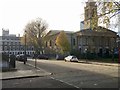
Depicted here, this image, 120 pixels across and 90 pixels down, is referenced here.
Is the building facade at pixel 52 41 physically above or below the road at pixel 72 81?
above

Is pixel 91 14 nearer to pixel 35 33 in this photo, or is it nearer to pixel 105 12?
pixel 105 12

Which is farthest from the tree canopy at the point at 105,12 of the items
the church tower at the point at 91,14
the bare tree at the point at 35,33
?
the bare tree at the point at 35,33

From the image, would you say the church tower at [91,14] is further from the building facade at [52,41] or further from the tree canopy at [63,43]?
the building facade at [52,41]

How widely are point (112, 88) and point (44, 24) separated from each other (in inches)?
3977

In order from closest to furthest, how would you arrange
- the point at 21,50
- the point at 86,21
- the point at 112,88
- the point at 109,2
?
the point at 112,88 < the point at 109,2 < the point at 86,21 < the point at 21,50

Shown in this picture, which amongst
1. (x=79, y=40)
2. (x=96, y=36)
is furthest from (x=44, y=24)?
(x=96, y=36)

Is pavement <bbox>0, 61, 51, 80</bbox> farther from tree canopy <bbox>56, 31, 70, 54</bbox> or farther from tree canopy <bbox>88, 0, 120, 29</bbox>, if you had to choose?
tree canopy <bbox>56, 31, 70, 54</bbox>

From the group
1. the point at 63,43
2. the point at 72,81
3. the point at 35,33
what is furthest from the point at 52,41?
the point at 72,81

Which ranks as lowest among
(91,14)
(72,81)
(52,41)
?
(72,81)

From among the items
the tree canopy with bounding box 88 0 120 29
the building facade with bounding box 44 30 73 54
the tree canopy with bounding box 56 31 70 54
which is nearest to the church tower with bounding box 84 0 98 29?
the tree canopy with bounding box 88 0 120 29

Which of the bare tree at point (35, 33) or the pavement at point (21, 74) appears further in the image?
the bare tree at point (35, 33)

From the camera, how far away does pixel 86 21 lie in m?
32.6

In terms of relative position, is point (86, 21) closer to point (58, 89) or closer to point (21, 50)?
point (58, 89)

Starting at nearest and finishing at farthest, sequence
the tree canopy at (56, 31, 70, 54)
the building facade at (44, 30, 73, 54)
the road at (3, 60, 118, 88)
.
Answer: the road at (3, 60, 118, 88) < the tree canopy at (56, 31, 70, 54) < the building facade at (44, 30, 73, 54)
